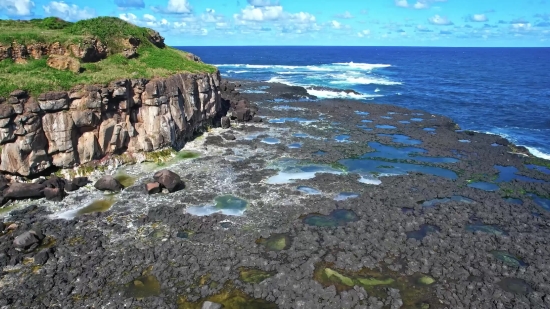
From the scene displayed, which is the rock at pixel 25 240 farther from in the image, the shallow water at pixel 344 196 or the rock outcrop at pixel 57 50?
the shallow water at pixel 344 196

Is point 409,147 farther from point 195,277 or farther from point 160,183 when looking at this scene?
point 195,277

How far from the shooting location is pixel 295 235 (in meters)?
29.6

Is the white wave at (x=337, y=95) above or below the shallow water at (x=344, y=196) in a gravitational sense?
above

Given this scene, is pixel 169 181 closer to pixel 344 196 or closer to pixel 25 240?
pixel 25 240

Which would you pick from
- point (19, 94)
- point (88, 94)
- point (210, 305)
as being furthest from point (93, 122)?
point (210, 305)

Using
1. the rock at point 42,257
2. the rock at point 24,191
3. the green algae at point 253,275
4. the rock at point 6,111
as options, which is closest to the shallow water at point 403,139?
the green algae at point 253,275

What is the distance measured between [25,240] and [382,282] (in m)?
23.9

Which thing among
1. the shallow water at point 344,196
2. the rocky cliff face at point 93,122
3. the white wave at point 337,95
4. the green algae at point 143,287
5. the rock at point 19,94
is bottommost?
the green algae at point 143,287

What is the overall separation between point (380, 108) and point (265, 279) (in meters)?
57.9

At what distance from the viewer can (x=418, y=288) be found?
78.9 feet

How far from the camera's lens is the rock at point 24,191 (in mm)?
33031

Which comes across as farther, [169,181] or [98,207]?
[169,181]

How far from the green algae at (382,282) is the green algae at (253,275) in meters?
3.02

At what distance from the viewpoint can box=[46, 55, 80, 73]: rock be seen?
41.9 metres
